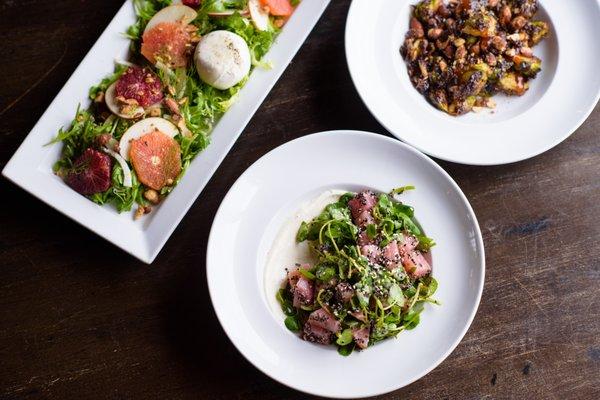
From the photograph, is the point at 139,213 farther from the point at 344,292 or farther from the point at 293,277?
the point at 344,292

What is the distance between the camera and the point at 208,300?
2.53m

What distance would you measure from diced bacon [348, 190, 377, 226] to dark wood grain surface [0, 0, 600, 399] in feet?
1.27

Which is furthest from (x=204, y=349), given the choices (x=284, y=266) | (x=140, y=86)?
(x=140, y=86)

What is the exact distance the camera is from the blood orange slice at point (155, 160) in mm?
2422

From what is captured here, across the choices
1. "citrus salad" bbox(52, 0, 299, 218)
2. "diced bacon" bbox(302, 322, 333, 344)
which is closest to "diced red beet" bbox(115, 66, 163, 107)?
"citrus salad" bbox(52, 0, 299, 218)

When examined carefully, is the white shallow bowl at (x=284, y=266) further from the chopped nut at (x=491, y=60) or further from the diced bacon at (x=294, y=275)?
the chopped nut at (x=491, y=60)

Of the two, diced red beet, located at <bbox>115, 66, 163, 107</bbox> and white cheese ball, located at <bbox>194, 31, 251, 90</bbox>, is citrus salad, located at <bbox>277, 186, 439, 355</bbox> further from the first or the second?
diced red beet, located at <bbox>115, 66, 163, 107</bbox>

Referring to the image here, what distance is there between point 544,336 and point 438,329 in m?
0.56

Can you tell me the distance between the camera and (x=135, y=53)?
253cm

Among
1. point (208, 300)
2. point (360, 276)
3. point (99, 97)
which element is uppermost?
point (99, 97)

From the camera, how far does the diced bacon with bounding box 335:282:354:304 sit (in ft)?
7.28

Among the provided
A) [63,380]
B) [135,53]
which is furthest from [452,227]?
[63,380]

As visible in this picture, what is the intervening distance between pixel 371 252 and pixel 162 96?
1.11 m

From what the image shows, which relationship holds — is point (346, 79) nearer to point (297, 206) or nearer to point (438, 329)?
point (297, 206)
